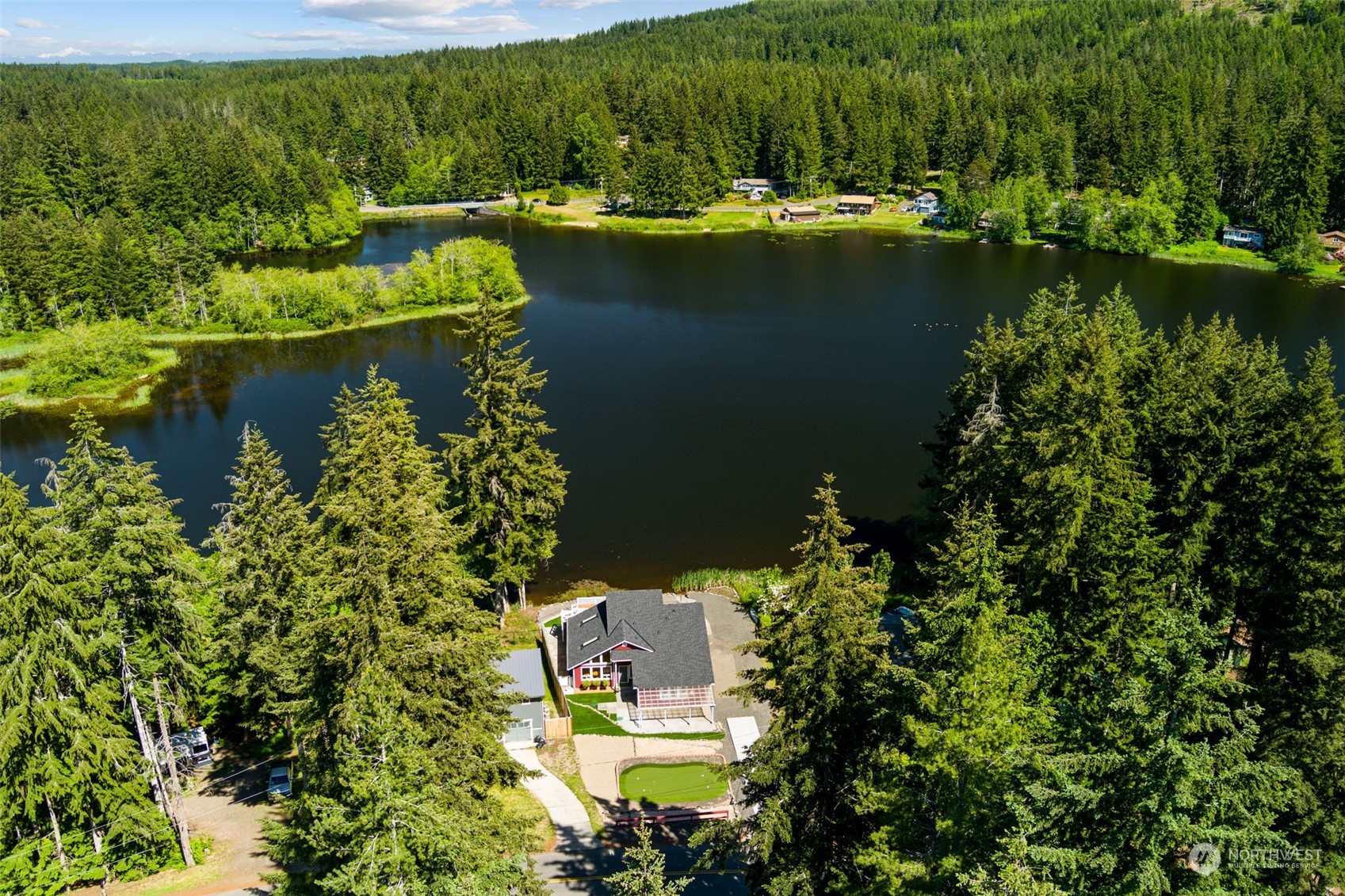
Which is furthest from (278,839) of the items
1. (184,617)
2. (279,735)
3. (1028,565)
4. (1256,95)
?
(1256,95)

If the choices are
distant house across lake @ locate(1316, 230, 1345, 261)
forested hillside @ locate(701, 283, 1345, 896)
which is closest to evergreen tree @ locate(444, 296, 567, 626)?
forested hillside @ locate(701, 283, 1345, 896)

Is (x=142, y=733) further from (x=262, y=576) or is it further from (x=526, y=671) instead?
(x=526, y=671)

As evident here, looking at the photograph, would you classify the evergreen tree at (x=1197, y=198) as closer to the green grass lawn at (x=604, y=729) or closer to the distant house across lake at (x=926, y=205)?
the distant house across lake at (x=926, y=205)

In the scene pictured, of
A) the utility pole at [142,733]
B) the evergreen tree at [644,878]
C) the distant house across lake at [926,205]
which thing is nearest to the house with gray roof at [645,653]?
the utility pole at [142,733]

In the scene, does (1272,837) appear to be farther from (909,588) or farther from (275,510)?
(909,588)

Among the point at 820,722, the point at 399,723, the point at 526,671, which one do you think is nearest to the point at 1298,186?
the point at 526,671
